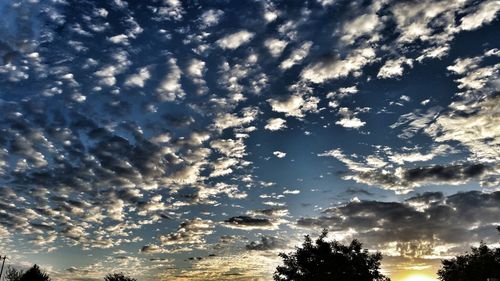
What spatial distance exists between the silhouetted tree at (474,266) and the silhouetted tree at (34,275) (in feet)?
277

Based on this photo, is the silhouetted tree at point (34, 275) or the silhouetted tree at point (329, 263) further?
the silhouetted tree at point (34, 275)

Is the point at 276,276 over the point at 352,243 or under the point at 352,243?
under

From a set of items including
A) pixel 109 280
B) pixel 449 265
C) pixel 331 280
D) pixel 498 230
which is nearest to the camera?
pixel 331 280

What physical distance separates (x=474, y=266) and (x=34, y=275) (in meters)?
88.2

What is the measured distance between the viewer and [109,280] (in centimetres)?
13875

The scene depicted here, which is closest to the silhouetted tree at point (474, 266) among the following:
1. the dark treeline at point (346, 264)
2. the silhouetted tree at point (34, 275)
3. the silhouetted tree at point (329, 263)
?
the dark treeline at point (346, 264)

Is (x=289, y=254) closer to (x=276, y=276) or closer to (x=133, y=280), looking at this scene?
(x=276, y=276)

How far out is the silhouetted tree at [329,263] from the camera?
6544 cm

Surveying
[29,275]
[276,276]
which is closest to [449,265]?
[276,276]

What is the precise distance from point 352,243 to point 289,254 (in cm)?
1155

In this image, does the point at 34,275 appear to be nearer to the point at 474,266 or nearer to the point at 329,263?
the point at 329,263

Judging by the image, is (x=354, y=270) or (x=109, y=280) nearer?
(x=354, y=270)

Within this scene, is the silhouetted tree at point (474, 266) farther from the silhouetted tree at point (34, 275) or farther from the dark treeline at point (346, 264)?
the silhouetted tree at point (34, 275)

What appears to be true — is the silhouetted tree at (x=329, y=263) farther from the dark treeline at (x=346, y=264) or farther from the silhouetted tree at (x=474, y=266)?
the silhouetted tree at (x=474, y=266)
